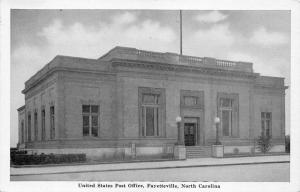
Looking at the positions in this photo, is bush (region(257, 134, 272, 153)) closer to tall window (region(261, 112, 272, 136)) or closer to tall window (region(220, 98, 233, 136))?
tall window (region(261, 112, 272, 136))

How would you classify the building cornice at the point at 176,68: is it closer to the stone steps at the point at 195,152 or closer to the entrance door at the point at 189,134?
the entrance door at the point at 189,134

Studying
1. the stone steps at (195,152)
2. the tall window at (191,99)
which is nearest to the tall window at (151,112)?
the tall window at (191,99)

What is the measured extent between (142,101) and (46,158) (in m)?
7.31

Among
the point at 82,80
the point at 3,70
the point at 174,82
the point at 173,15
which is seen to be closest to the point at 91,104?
the point at 82,80

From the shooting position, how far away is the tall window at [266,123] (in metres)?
29.6

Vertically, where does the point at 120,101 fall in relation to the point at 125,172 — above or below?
above

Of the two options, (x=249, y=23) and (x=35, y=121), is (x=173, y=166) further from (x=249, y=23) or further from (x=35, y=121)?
(x=35, y=121)

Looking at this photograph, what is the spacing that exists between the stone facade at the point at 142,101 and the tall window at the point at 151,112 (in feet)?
0.21

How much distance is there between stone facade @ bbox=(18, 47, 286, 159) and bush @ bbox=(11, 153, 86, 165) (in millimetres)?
1299

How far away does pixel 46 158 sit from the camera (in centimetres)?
2102

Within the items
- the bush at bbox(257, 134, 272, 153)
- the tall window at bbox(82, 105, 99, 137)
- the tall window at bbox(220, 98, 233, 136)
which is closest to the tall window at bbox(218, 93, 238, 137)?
the tall window at bbox(220, 98, 233, 136)

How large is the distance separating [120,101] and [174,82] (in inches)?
154

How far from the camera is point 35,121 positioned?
28766 mm
